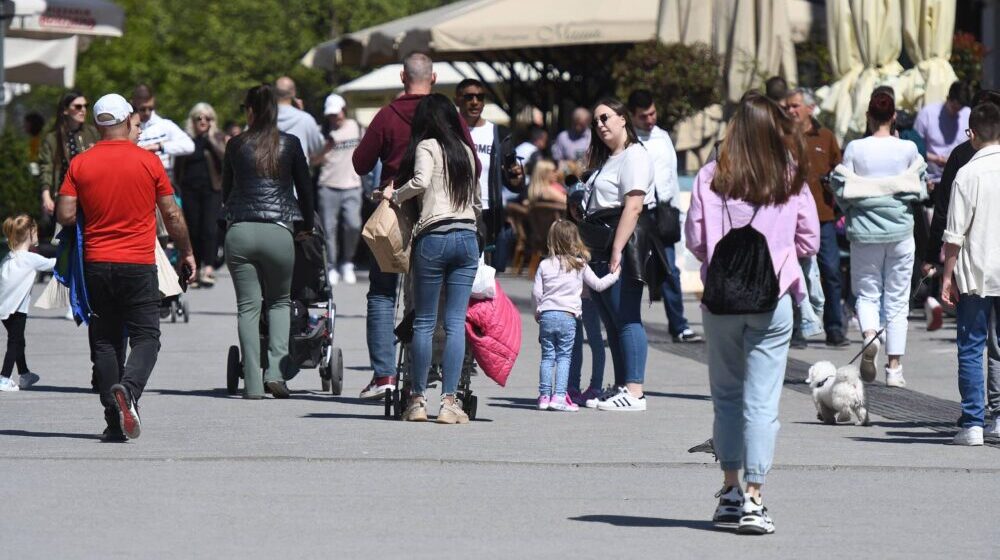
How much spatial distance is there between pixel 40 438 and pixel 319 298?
8.64ft

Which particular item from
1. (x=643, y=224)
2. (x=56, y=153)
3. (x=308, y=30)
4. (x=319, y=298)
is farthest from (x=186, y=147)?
(x=308, y=30)

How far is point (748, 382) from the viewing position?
6973 mm

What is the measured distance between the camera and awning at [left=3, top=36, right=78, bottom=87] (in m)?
21.8

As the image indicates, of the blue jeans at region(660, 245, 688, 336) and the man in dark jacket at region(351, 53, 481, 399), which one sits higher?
the man in dark jacket at region(351, 53, 481, 399)

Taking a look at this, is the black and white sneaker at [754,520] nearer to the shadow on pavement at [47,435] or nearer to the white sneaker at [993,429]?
the white sneaker at [993,429]

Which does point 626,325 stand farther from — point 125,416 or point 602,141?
point 125,416

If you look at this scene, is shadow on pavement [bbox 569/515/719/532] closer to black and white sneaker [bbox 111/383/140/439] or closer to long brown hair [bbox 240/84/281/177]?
black and white sneaker [bbox 111/383/140/439]

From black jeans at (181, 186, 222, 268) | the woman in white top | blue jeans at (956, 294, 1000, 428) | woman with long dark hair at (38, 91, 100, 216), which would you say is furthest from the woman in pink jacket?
black jeans at (181, 186, 222, 268)

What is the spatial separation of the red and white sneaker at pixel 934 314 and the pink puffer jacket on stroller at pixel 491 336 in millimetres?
5513

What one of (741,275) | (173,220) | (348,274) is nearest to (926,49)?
(348,274)

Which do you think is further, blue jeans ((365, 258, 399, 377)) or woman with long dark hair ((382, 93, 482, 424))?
blue jeans ((365, 258, 399, 377))

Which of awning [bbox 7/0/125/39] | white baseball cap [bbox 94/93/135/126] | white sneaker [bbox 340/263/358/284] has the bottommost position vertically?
white sneaker [bbox 340/263/358/284]

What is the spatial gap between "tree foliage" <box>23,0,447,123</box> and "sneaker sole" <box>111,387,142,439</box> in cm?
4016

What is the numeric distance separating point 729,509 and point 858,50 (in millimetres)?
12390
